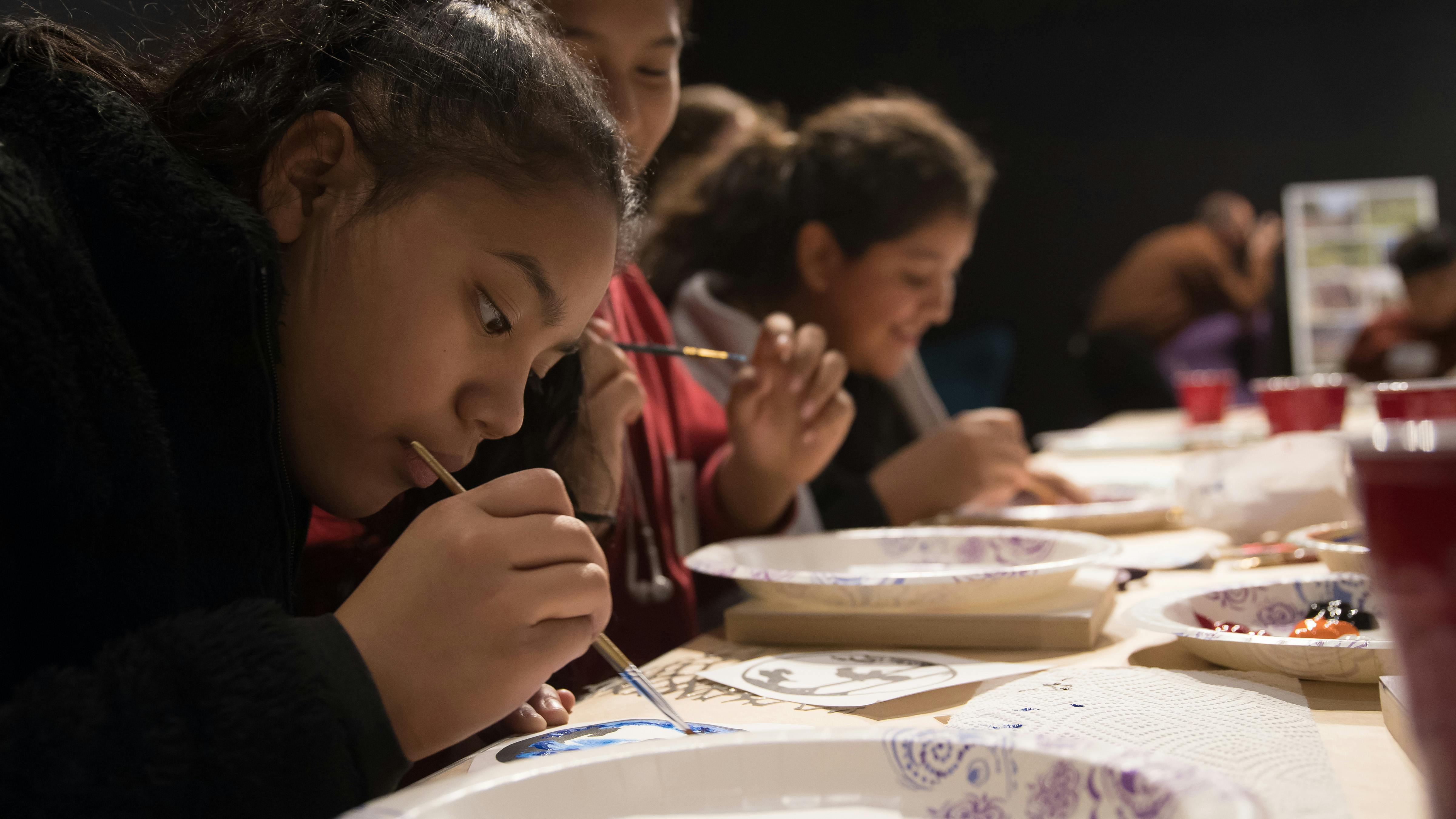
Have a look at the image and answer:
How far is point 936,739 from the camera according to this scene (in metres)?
0.45

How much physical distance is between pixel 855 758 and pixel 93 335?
432mm

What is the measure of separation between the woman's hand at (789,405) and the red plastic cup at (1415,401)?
601 millimetres

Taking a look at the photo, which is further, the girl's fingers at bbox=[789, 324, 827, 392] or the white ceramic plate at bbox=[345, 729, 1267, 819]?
the girl's fingers at bbox=[789, 324, 827, 392]

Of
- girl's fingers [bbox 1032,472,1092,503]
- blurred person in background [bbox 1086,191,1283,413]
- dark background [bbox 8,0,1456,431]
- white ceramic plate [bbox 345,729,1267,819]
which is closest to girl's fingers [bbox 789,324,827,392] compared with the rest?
girl's fingers [bbox 1032,472,1092,503]

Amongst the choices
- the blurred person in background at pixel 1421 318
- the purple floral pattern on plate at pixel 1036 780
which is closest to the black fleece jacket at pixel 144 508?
the purple floral pattern on plate at pixel 1036 780

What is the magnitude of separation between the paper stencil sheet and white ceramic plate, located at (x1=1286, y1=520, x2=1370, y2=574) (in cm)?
30

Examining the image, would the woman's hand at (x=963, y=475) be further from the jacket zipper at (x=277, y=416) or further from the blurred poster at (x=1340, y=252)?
the blurred poster at (x=1340, y=252)

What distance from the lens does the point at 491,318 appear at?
2.35 feet

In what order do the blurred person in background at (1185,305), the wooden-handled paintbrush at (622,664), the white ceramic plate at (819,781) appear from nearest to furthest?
1. the white ceramic plate at (819,781)
2. the wooden-handled paintbrush at (622,664)
3. the blurred person in background at (1185,305)

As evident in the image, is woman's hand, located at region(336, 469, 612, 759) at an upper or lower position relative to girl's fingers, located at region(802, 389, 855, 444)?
upper

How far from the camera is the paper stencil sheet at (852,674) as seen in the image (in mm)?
721

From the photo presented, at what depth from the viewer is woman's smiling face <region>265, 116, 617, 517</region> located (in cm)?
71

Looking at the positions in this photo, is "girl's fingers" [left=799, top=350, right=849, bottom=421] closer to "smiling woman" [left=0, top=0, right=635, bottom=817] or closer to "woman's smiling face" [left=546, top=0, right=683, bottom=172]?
"woman's smiling face" [left=546, top=0, right=683, bottom=172]

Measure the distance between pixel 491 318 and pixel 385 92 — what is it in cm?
18
